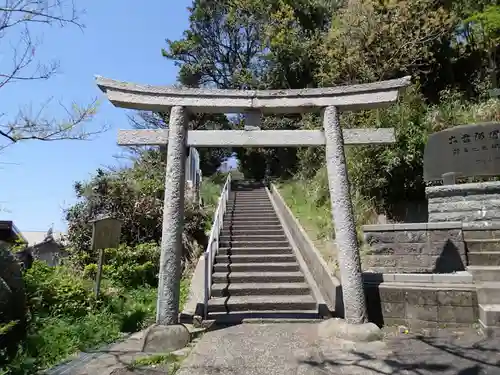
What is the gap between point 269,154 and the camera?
2536 centimetres

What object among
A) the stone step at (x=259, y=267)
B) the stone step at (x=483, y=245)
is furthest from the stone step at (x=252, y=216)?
the stone step at (x=483, y=245)

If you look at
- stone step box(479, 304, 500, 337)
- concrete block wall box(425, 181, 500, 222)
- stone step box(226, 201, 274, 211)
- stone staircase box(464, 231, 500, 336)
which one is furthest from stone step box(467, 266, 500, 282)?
stone step box(226, 201, 274, 211)

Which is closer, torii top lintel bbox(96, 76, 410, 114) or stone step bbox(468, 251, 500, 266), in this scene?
torii top lintel bbox(96, 76, 410, 114)

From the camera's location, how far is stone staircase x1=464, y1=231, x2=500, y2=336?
4.69 meters

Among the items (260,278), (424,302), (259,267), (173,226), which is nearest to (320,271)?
(260,278)

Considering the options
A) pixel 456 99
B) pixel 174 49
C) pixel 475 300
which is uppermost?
pixel 174 49

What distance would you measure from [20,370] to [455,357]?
15.2 ft

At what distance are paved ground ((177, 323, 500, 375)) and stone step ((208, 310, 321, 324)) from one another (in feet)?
2.76

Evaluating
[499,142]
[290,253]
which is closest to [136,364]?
[290,253]

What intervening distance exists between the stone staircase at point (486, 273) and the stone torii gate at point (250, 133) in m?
1.54

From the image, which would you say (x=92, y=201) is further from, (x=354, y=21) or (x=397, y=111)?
(x=354, y=21)

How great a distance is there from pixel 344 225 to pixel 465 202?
3118 mm

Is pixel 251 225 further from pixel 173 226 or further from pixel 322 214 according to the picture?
pixel 173 226

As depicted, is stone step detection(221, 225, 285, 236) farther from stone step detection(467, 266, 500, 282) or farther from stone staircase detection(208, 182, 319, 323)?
stone step detection(467, 266, 500, 282)
